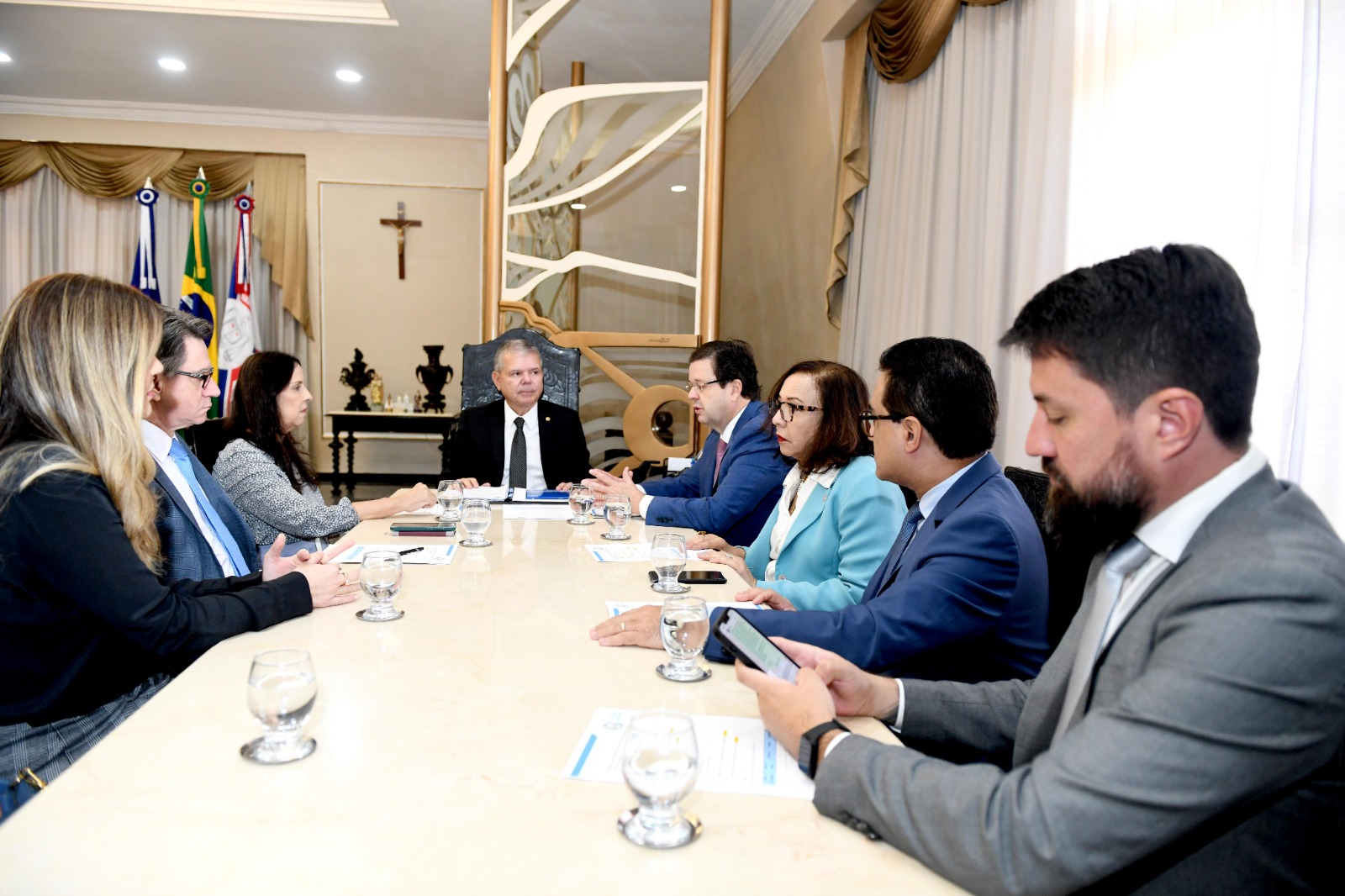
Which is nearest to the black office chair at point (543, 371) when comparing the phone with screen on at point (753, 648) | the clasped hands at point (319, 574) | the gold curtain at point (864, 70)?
the gold curtain at point (864, 70)

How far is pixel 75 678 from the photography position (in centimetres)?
138

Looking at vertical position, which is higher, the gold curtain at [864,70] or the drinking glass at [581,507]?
the gold curtain at [864,70]

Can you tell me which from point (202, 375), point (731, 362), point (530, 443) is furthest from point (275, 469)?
point (731, 362)

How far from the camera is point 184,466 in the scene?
1.97m

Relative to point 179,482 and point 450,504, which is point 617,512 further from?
point 179,482

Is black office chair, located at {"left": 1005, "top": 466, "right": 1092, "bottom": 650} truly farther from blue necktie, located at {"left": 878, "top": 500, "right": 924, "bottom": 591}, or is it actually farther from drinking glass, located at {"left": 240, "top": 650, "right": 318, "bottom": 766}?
drinking glass, located at {"left": 240, "top": 650, "right": 318, "bottom": 766}

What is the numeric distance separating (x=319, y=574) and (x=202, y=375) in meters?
0.63

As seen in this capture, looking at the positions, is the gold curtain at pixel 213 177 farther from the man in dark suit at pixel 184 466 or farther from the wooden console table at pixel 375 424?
the man in dark suit at pixel 184 466

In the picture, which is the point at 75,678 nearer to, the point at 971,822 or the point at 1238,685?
the point at 971,822

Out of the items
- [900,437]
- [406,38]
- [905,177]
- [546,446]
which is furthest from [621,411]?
[900,437]

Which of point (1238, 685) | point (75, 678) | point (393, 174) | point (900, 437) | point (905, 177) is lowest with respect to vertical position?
point (75, 678)

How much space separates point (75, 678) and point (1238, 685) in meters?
1.52

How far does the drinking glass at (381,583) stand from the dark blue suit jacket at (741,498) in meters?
1.35

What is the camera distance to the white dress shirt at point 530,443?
3.96 metres
